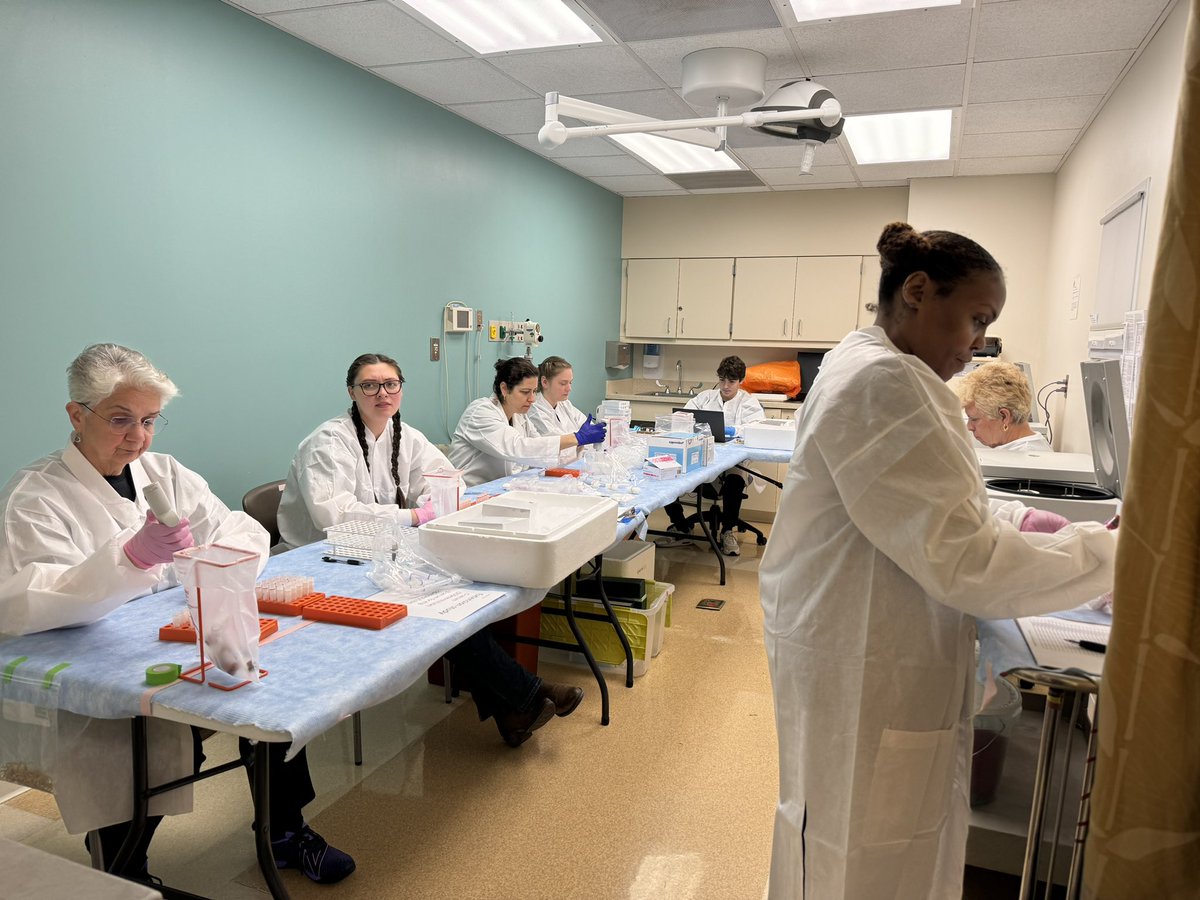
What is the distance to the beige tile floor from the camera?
197cm

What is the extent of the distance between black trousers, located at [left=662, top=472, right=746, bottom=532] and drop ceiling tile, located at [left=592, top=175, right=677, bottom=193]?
2.34 meters

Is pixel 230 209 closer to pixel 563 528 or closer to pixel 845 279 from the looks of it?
pixel 563 528

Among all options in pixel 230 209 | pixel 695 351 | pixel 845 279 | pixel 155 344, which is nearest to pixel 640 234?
pixel 695 351

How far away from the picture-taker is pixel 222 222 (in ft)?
10.0

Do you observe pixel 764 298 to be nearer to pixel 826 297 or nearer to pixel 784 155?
pixel 826 297

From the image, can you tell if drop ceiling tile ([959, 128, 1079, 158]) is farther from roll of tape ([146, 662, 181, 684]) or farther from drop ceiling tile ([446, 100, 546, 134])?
roll of tape ([146, 662, 181, 684])

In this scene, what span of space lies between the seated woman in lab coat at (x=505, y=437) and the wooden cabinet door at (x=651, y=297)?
289cm

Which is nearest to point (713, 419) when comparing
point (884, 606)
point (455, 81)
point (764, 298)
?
point (764, 298)

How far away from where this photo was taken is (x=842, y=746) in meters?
1.35

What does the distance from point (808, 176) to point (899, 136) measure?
3.63 ft

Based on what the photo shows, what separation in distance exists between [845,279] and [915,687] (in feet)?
17.8

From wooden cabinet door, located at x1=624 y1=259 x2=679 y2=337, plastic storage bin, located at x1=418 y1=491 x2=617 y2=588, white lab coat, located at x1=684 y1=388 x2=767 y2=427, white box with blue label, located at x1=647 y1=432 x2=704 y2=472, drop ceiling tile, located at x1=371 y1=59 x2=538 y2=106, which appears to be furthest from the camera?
wooden cabinet door, located at x1=624 y1=259 x2=679 y2=337

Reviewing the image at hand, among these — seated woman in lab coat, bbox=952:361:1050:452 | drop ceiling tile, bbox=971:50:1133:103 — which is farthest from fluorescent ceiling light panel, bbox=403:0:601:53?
seated woman in lab coat, bbox=952:361:1050:452

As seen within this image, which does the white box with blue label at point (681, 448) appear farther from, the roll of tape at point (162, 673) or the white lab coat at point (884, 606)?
the roll of tape at point (162, 673)
